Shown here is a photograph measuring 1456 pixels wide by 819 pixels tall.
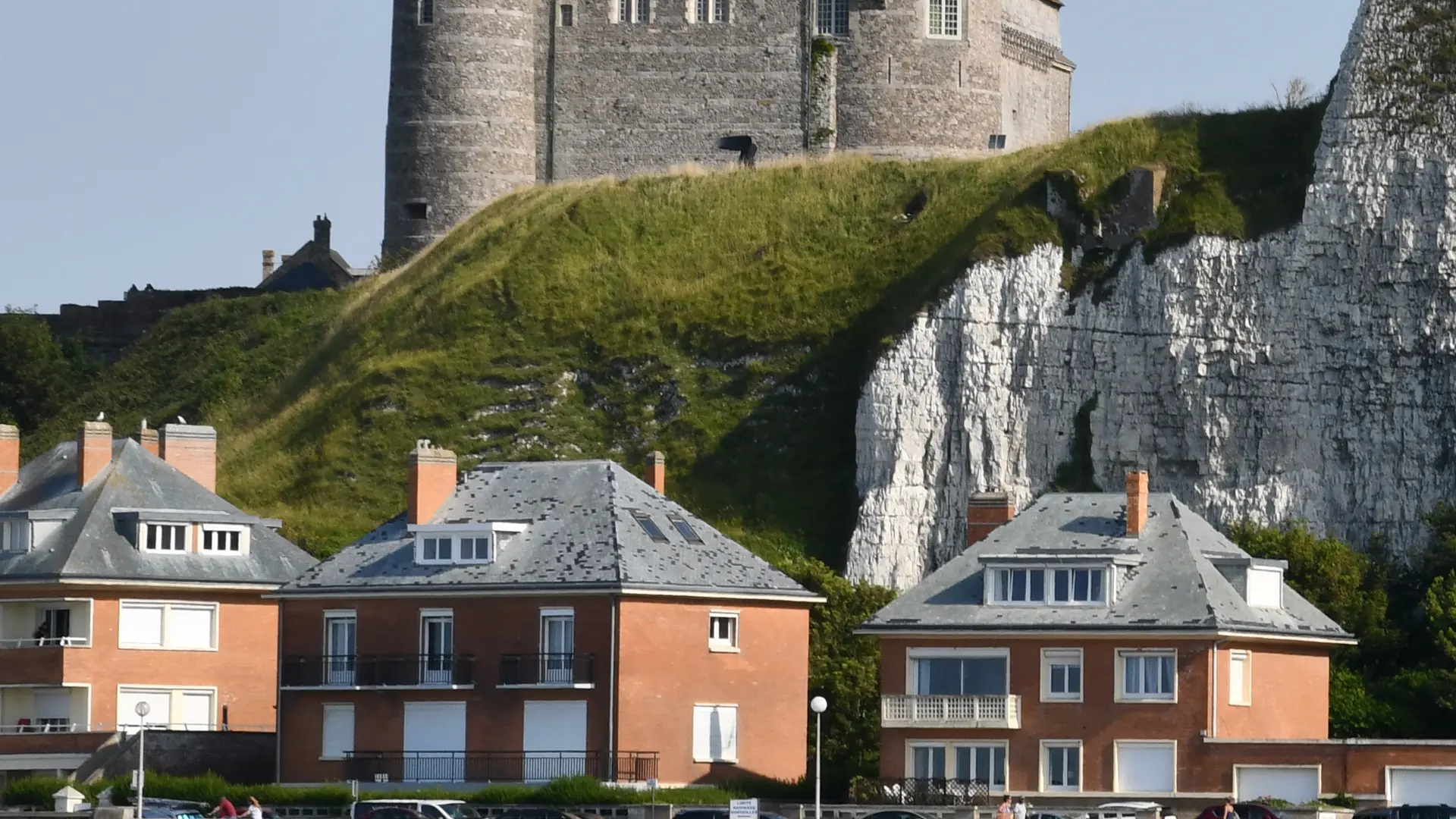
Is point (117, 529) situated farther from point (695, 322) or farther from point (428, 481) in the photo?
point (695, 322)

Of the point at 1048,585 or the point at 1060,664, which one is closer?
the point at 1060,664

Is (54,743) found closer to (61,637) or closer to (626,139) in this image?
(61,637)

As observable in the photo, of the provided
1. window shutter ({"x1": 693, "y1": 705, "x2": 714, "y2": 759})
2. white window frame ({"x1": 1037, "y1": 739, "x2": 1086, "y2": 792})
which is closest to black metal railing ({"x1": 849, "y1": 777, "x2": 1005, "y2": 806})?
white window frame ({"x1": 1037, "y1": 739, "x2": 1086, "y2": 792})

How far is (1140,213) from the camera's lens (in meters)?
104

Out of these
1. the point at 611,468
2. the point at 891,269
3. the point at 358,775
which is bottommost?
the point at 358,775

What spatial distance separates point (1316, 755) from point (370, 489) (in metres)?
40.8

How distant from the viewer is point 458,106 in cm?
12106

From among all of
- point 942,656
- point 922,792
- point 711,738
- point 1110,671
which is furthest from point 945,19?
point 922,792

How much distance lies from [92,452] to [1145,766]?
2860 centimetres

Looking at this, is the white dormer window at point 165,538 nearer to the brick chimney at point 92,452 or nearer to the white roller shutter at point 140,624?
the white roller shutter at point 140,624

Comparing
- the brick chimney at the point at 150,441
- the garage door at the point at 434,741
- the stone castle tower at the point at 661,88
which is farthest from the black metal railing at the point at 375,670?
the stone castle tower at the point at 661,88

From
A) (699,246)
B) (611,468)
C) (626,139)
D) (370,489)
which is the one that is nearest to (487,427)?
(370,489)

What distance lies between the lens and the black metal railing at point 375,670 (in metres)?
76.2

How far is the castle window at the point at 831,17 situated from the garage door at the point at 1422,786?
55.3 m
